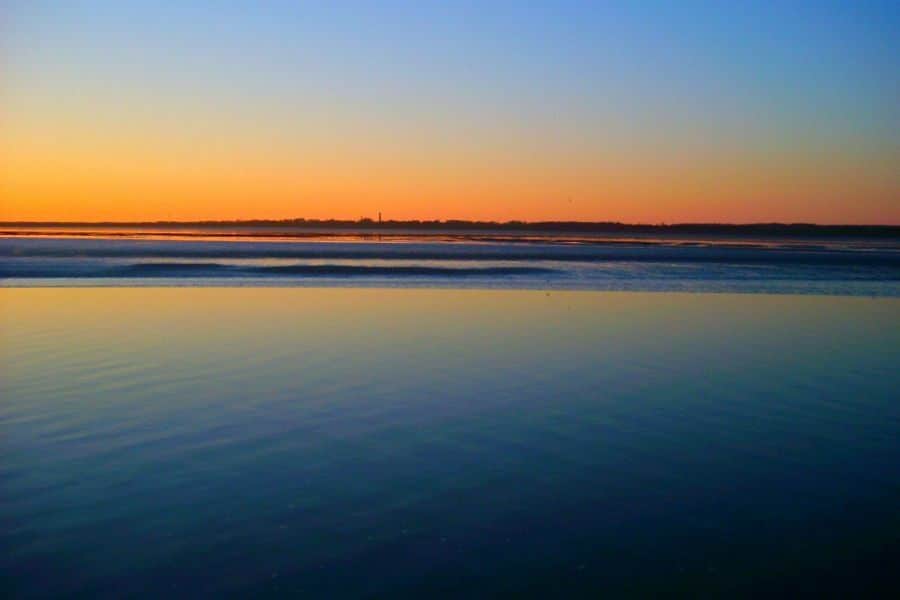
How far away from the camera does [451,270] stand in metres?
34.8

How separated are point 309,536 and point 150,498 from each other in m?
1.76

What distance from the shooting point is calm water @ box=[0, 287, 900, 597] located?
18.7 feet

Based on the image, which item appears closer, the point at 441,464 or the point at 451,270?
the point at 441,464

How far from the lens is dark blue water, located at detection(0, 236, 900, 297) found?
28.3 metres

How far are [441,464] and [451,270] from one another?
27111 millimetres

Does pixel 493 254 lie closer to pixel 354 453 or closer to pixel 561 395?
pixel 561 395

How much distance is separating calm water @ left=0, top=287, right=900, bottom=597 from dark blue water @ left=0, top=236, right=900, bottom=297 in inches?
511

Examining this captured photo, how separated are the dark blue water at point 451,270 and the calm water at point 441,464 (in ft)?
42.6

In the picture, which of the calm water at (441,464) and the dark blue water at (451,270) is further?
the dark blue water at (451,270)

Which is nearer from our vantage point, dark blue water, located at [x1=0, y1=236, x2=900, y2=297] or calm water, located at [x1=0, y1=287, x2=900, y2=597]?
calm water, located at [x1=0, y1=287, x2=900, y2=597]

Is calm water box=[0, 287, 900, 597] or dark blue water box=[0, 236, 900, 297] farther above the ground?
dark blue water box=[0, 236, 900, 297]

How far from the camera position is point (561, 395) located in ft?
36.2

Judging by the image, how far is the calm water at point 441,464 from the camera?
571 centimetres

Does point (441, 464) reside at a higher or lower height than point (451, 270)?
lower
